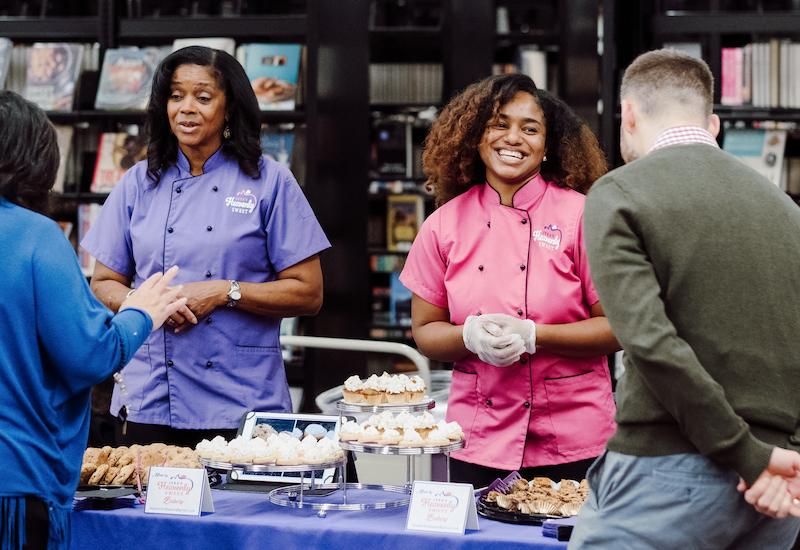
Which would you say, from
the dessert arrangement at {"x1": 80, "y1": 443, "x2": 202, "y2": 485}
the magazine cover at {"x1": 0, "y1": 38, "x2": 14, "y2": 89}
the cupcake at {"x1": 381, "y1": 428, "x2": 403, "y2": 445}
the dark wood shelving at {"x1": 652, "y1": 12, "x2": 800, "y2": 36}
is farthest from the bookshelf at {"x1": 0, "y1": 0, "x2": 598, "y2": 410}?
the cupcake at {"x1": 381, "y1": 428, "x2": 403, "y2": 445}

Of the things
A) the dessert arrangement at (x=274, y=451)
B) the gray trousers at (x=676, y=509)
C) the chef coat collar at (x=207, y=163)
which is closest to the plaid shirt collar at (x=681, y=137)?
the gray trousers at (x=676, y=509)

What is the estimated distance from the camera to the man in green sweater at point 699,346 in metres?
1.77

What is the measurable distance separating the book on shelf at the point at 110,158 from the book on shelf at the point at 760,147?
9.94 feet

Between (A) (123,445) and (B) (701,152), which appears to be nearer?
(B) (701,152)

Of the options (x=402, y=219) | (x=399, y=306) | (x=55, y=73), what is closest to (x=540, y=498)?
(x=55, y=73)

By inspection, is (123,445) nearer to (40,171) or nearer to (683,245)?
(40,171)

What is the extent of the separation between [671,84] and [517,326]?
778 mm

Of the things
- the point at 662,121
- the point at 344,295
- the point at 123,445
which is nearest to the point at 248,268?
the point at 123,445

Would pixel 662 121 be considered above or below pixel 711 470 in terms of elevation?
above

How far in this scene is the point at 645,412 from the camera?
1.85m

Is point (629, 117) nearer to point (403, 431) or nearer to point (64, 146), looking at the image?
point (403, 431)

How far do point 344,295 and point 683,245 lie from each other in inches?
163

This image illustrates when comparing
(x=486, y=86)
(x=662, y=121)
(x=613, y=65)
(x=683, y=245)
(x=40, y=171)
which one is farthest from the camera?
(x=613, y=65)

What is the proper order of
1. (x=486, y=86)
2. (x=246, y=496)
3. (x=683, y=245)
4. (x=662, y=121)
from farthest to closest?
(x=486, y=86) < (x=246, y=496) < (x=662, y=121) < (x=683, y=245)
